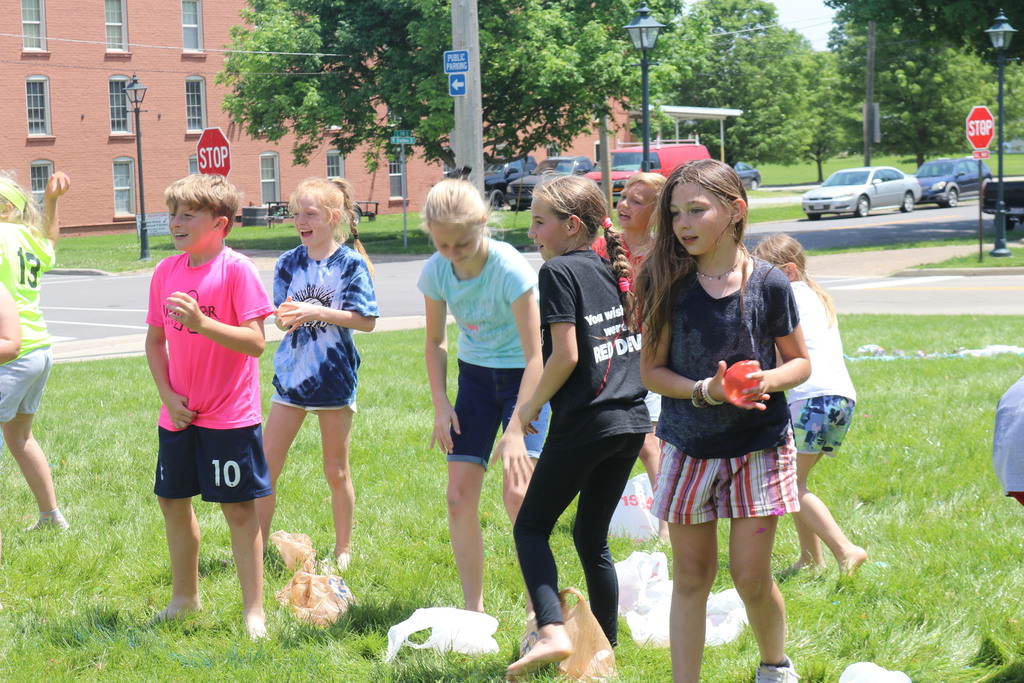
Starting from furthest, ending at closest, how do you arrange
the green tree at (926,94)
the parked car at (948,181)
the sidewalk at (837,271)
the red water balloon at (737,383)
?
the green tree at (926,94) → the parked car at (948,181) → the sidewalk at (837,271) → the red water balloon at (737,383)

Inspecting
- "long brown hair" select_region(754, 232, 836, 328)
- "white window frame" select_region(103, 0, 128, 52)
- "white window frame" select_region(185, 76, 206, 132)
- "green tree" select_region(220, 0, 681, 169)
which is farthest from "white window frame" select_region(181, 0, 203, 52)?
"long brown hair" select_region(754, 232, 836, 328)

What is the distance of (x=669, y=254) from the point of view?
3.24m

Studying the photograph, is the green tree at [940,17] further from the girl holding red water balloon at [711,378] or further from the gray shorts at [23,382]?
the girl holding red water balloon at [711,378]

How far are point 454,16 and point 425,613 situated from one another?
35.6ft

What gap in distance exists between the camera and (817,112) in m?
69.0

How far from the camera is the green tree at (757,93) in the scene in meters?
63.5

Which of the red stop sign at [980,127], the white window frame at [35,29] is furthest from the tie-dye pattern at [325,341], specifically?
the white window frame at [35,29]

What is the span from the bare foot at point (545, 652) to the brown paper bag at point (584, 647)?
0.15 feet

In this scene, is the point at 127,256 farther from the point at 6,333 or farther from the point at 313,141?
the point at 6,333

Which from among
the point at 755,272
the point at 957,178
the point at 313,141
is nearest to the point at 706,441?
the point at 755,272

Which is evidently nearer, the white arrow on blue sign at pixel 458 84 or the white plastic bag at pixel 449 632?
the white plastic bag at pixel 449 632

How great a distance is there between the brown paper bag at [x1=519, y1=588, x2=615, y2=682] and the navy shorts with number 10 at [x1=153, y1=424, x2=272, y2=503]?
51.0 inches

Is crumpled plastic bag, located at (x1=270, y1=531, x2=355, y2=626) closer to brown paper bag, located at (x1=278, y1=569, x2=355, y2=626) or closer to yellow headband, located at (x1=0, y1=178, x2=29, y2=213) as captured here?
brown paper bag, located at (x1=278, y1=569, x2=355, y2=626)

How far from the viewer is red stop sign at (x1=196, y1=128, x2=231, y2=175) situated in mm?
16016
